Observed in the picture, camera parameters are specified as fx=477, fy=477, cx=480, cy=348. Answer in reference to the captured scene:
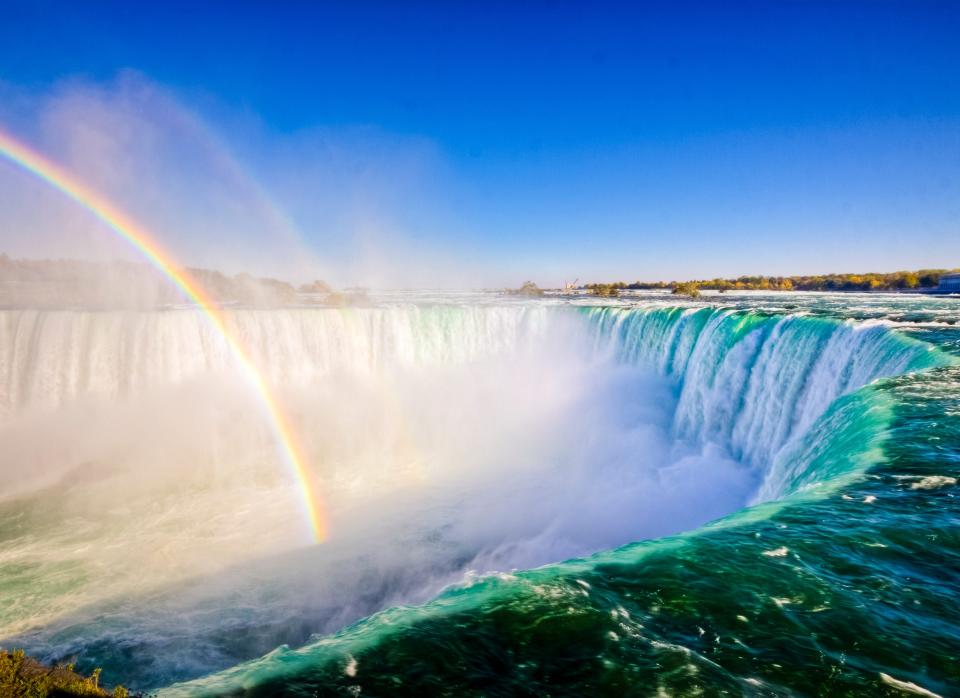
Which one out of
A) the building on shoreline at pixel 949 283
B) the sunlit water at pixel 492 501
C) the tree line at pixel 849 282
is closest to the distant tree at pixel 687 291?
the tree line at pixel 849 282

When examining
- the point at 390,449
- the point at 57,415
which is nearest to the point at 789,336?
the point at 390,449

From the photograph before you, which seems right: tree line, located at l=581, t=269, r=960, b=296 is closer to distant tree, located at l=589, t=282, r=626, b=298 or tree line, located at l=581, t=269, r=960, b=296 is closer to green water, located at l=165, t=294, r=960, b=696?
distant tree, located at l=589, t=282, r=626, b=298

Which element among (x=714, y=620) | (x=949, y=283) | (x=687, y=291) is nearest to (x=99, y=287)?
(x=714, y=620)

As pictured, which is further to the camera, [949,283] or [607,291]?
[607,291]

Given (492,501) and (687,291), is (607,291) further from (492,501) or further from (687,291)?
(492,501)

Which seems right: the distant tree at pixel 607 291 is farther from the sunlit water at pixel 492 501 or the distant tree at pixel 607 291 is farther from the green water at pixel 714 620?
the green water at pixel 714 620

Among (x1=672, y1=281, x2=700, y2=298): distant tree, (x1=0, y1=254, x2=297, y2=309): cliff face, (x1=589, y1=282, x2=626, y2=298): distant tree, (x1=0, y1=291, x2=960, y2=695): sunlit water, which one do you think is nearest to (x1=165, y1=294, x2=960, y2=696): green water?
(x1=0, y1=291, x2=960, y2=695): sunlit water
